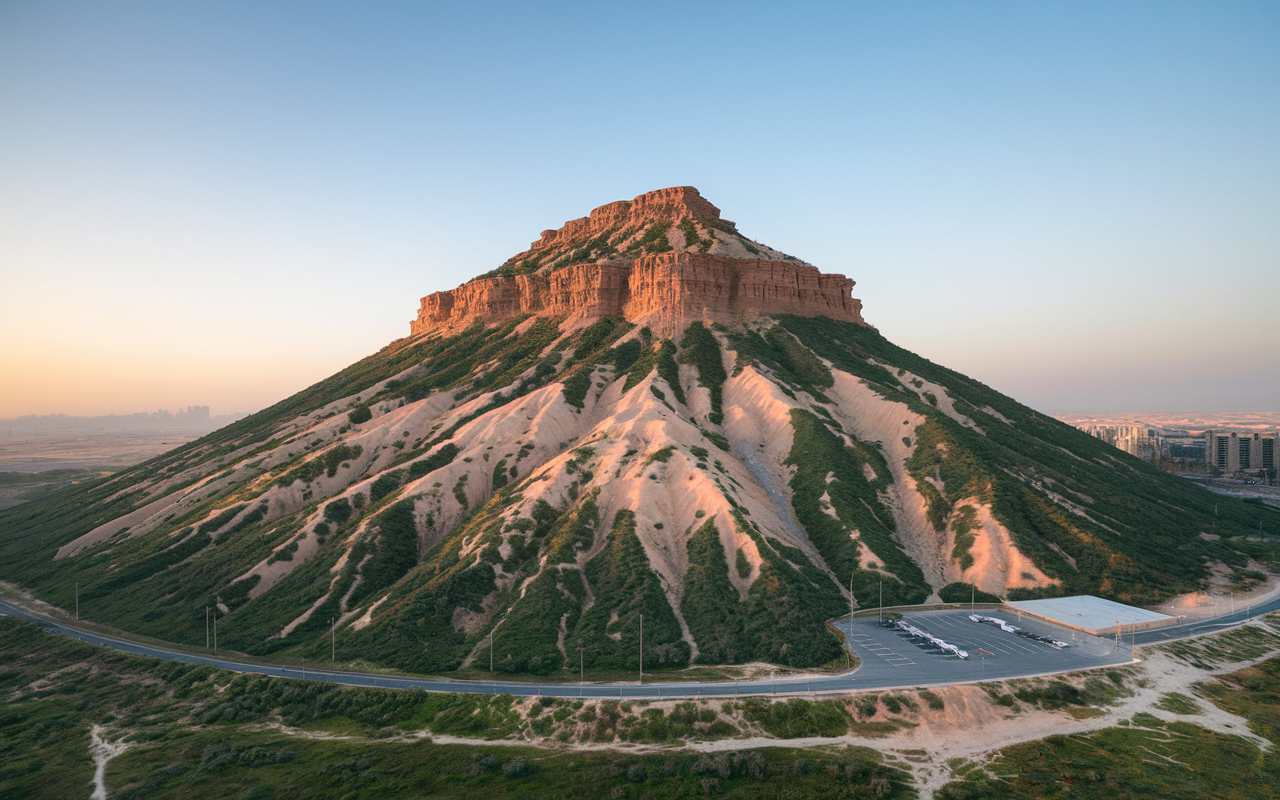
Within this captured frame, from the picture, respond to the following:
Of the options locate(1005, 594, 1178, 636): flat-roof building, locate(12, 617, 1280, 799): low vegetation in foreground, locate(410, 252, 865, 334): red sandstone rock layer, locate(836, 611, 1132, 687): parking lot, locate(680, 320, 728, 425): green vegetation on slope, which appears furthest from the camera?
locate(410, 252, 865, 334): red sandstone rock layer

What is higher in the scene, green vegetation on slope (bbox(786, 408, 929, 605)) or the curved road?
green vegetation on slope (bbox(786, 408, 929, 605))

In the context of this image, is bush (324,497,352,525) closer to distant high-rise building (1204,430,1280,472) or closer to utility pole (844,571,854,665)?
utility pole (844,571,854,665)

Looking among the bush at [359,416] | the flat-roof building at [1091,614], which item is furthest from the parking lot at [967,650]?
the bush at [359,416]

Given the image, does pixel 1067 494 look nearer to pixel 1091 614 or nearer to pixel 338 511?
pixel 1091 614

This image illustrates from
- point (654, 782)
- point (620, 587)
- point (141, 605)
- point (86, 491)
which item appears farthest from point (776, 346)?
point (86, 491)

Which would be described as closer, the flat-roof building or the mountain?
the flat-roof building

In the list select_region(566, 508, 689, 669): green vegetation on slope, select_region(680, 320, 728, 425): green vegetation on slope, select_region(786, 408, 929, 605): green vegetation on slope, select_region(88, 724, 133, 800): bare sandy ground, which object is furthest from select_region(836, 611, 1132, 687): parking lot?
select_region(88, 724, 133, 800): bare sandy ground

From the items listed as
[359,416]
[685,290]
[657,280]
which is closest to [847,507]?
[685,290]
